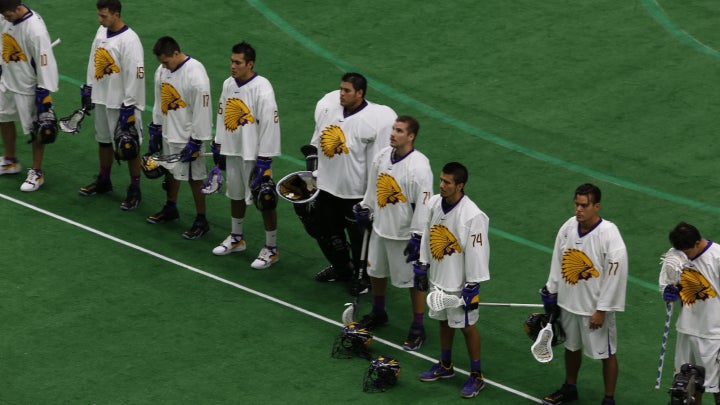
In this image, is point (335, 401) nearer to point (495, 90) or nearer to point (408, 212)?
point (408, 212)

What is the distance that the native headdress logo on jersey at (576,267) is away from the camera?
448 inches

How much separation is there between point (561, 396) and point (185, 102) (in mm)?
5293

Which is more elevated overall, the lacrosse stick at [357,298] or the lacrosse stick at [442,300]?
the lacrosse stick at [442,300]

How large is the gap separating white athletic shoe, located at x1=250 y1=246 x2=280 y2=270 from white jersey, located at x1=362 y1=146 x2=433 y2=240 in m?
1.95

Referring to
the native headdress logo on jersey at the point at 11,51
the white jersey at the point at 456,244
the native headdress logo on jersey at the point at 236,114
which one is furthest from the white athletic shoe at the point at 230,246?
the native headdress logo on jersey at the point at 11,51

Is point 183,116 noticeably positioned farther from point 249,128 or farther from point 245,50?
point 245,50

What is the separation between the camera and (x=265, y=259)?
14.3 meters

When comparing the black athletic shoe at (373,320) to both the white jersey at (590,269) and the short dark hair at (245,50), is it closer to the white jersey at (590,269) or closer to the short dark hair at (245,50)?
the white jersey at (590,269)

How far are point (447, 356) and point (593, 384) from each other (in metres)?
1.37

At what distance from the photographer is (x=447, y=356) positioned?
12203mm

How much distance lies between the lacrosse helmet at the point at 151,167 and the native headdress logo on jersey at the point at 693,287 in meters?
6.16

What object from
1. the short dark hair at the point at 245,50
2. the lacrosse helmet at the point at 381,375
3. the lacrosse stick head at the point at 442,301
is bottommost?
the lacrosse helmet at the point at 381,375

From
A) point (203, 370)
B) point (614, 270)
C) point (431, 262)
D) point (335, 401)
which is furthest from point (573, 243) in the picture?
point (203, 370)

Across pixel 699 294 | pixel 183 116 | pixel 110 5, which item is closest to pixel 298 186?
pixel 183 116
